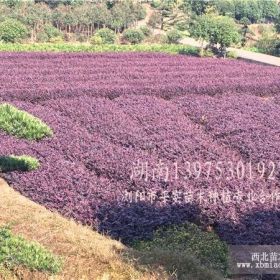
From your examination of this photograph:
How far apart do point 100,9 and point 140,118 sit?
41347 millimetres

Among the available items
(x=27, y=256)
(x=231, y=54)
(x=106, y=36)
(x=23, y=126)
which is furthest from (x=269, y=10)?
(x=27, y=256)

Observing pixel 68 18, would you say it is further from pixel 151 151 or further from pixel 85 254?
pixel 85 254

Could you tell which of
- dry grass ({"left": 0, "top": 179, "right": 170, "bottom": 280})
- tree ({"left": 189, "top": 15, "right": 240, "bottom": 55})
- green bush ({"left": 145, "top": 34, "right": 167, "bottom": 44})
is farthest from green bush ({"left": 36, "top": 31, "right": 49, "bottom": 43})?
dry grass ({"left": 0, "top": 179, "right": 170, "bottom": 280})

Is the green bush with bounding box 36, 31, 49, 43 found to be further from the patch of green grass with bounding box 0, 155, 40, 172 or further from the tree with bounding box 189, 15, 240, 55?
the patch of green grass with bounding box 0, 155, 40, 172

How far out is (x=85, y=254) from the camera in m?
7.10

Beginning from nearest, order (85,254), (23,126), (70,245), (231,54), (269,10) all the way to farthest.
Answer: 1. (85,254)
2. (70,245)
3. (23,126)
4. (231,54)
5. (269,10)

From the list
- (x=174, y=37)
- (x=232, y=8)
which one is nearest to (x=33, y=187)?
(x=174, y=37)

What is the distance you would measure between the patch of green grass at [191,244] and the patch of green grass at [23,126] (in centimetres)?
584

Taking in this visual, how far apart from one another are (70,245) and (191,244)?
2.11 metres

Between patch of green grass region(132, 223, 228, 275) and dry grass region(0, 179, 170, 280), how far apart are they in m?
0.63

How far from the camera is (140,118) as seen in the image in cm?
1541

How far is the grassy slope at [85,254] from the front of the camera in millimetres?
6543

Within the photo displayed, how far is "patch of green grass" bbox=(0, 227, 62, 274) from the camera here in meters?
6.36

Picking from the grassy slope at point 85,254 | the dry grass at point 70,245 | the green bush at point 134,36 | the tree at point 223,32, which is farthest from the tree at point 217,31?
the grassy slope at point 85,254
